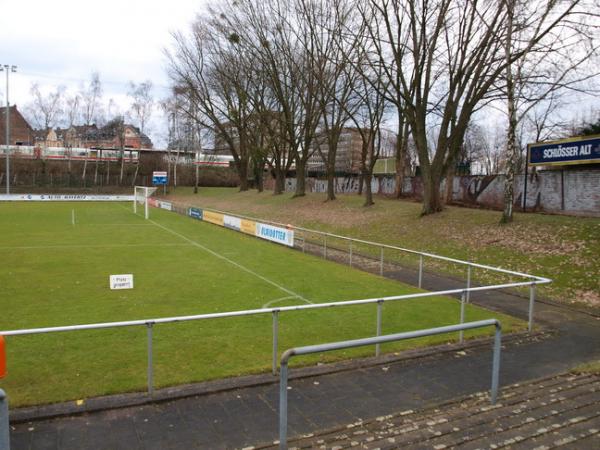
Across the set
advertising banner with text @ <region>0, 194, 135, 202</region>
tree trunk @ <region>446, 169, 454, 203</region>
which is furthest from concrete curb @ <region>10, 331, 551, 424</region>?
advertising banner with text @ <region>0, 194, 135, 202</region>

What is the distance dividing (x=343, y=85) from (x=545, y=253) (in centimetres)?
2183

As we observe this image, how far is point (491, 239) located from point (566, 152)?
5565 millimetres

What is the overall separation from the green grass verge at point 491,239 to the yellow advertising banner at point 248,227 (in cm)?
452

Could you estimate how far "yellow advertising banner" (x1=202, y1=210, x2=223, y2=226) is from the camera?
3103 cm

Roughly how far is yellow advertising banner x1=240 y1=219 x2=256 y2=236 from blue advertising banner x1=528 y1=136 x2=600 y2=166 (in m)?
13.6

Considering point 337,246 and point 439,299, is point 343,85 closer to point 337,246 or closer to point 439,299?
→ point 337,246

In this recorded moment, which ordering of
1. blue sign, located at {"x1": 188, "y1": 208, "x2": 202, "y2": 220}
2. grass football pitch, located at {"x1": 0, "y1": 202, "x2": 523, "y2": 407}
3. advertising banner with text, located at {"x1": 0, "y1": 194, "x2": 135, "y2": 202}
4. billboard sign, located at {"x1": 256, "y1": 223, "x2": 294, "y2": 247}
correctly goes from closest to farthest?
grass football pitch, located at {"x1": 0, "y1": 202, "x2": 523, "y2": 407}, billboard sign, located at {"x1": 256, "y1": 223, "x2": 294, "y2": 247}, blue sign, located at {"x1": 188, "y1": 208, "x2": 202, "y2": 220}, advertising banner with text, located at {"x1": 0, "y1": 194, "x2": 135, "y2": 202}

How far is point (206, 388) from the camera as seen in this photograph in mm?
6090

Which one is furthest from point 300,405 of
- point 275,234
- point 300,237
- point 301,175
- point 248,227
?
point 301,175

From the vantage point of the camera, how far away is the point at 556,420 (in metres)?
5.04

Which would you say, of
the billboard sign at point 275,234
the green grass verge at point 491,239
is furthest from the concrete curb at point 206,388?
the billboard sign at point 275,234

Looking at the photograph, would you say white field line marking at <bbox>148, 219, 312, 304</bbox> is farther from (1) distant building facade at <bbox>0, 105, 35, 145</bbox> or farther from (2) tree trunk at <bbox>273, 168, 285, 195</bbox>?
(1) distant building facade at <bbox>0, 105, 35, 145</bbox>

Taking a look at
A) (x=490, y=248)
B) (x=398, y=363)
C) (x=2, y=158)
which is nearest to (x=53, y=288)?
(x=398, y=363)

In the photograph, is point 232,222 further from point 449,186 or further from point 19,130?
point 19,130
